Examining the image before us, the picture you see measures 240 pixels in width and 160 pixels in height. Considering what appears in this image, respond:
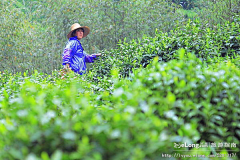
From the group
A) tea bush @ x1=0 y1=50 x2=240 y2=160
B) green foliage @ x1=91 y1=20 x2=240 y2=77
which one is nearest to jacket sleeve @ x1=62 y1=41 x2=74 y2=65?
green foliage @ x1=91 y1=20 x2=240 y2=77

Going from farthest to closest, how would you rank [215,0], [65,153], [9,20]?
[9,20] < [215,0] < [65,153]

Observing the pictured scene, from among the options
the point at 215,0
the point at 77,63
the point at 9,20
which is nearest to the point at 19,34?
the point at 9,20

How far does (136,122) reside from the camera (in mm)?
1445

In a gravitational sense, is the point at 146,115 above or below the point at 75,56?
above

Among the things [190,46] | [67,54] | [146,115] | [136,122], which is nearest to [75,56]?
[67,54]

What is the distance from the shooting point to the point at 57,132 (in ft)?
4.73

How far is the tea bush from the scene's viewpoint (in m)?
1.39

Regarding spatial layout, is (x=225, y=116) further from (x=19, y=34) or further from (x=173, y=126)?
(x=19, y=34)

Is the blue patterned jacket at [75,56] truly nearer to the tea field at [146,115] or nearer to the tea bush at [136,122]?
the tea field at [146,115]

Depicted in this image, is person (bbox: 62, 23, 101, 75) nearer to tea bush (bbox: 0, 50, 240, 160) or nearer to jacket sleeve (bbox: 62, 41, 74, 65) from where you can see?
jacket sleeve (bbox: 62, 41, 74, 65)

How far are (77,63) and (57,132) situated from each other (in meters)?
4.56

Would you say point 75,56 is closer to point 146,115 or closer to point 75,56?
point 75,56

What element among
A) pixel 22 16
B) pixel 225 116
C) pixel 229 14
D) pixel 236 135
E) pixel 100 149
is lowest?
pixel 236 135

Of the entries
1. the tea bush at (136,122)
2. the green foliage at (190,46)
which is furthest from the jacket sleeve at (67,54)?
the tea bush at (136,122)
